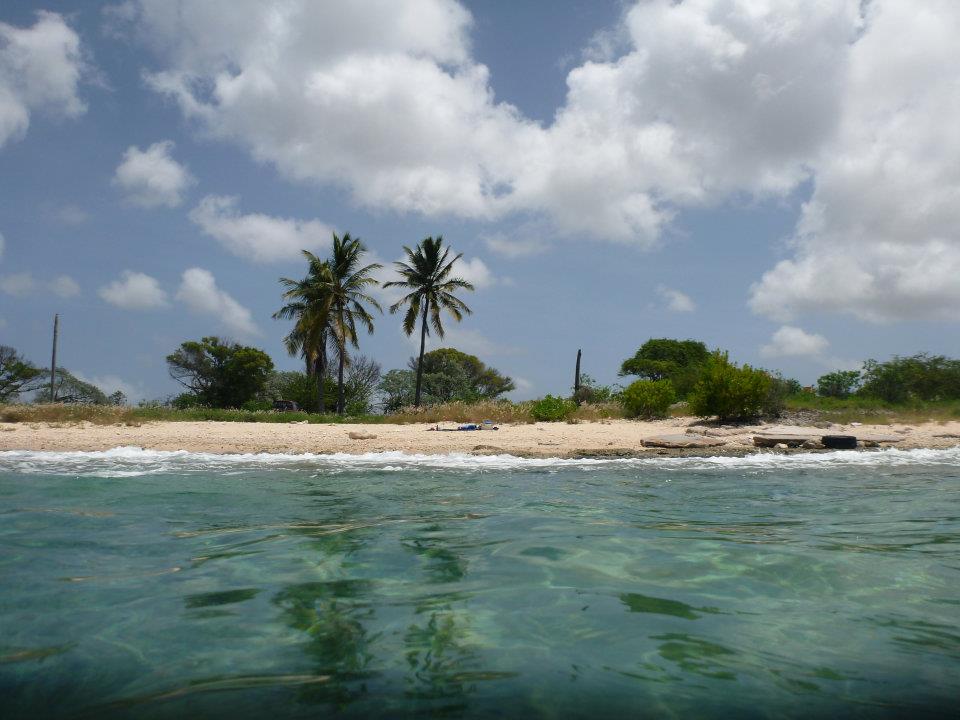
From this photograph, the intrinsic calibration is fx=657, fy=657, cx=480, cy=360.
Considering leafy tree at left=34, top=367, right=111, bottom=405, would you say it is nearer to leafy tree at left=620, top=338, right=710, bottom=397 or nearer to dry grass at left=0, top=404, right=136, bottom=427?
dry grass at left=0, top=404, right=136, bottom=427

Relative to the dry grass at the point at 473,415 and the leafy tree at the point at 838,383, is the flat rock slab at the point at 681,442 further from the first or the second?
the leafy tree at the point at 838,383

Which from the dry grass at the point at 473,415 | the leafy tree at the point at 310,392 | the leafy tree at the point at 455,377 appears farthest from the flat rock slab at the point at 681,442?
the leafy tree at the point at 455,377

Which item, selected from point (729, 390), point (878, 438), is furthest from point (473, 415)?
point (878, 438)

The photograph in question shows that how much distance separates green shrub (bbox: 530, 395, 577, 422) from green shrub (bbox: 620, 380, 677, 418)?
2.02 meters

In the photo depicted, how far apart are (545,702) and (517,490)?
5.71m

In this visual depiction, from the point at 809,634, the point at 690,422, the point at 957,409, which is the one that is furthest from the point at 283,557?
the point at 957,409

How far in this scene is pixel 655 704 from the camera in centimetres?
223

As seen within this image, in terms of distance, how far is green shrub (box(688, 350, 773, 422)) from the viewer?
1823cm

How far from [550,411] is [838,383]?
21.6 m

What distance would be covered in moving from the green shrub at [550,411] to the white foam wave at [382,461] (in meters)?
8.24

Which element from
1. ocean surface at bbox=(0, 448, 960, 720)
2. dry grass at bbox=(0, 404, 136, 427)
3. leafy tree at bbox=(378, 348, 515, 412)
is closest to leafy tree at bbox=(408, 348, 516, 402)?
leafy tree at bbox=(378, 348, 515, 412)

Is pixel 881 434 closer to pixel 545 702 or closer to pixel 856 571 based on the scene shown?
pixel 856 571

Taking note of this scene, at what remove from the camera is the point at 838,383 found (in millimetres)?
34750

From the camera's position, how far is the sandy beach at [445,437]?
13.3 m
